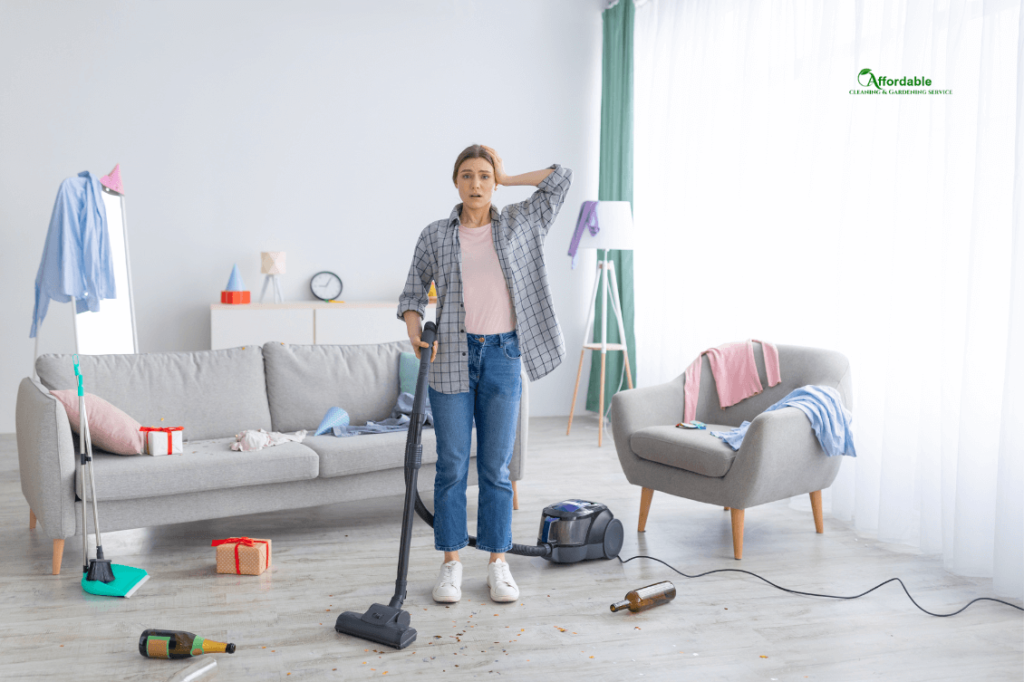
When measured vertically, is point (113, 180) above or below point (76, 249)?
above

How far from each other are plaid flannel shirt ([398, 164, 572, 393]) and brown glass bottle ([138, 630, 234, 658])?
917 millimetres

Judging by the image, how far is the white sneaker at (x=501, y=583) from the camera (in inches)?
101

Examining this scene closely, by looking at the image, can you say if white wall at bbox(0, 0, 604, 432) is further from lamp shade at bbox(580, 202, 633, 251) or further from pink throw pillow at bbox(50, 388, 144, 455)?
pink throw pillow at bbox(50, 388, 144, 455)

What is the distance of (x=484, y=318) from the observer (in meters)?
2.45

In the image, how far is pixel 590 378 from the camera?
609cm

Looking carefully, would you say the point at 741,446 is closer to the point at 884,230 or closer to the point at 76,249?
the point at 884,230

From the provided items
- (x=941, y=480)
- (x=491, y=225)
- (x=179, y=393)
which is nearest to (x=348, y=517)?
(x=179, y=393)

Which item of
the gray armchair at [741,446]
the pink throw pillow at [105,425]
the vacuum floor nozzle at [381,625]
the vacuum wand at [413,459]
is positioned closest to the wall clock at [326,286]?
the pink throw pillow at [105,425]

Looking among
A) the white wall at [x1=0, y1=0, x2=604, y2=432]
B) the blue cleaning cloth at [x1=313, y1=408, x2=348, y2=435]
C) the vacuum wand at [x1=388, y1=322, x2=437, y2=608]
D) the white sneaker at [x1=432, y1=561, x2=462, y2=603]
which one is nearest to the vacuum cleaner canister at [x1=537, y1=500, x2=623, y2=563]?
the white sneaker at [x1=432, y1=561, x2=462, y2=603]

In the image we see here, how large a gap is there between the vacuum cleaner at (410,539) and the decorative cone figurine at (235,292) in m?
2.91

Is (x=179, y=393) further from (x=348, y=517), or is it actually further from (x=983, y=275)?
(x=983, y=275)

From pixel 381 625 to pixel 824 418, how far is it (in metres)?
1.79

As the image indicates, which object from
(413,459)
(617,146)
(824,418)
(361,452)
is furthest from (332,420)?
(617,146)

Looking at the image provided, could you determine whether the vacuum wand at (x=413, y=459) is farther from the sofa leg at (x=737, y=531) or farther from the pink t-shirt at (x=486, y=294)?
the sofa leg at (x=737, y=531)
